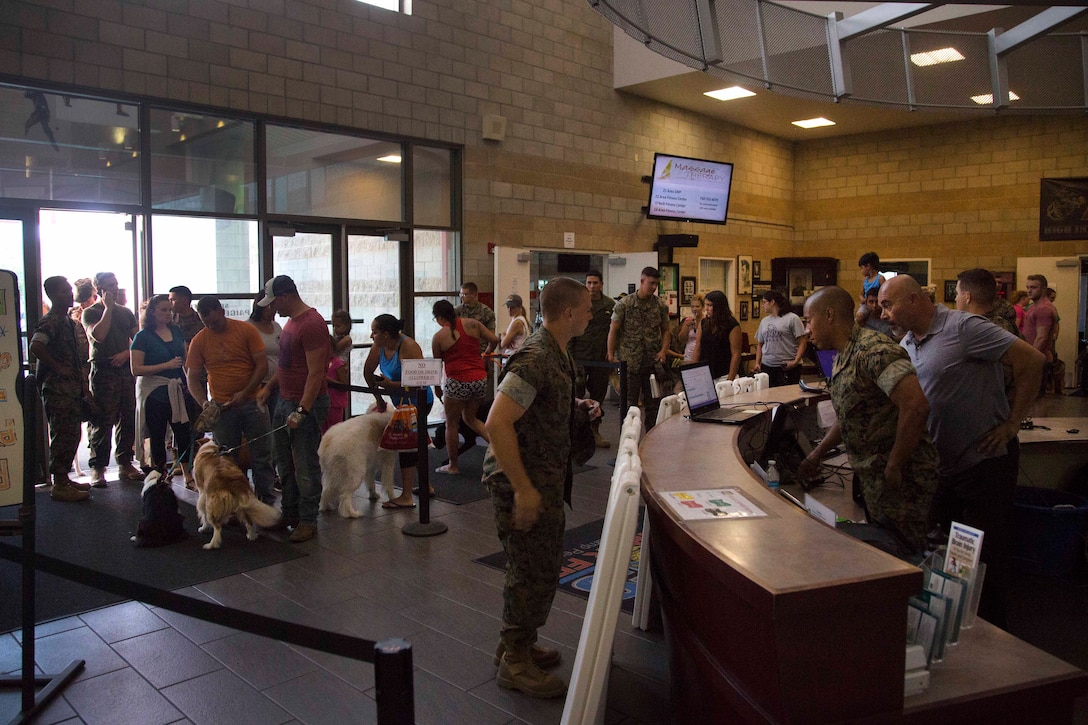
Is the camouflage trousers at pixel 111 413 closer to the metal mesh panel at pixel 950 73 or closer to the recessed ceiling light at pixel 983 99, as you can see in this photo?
the metal mesh panel at pixel 950 73

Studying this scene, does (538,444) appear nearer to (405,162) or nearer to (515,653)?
(515,653)

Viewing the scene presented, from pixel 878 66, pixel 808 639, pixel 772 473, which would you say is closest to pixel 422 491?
pixel 772 473

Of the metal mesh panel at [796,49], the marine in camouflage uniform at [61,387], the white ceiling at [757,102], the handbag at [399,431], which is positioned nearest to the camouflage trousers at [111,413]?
the marine in camouflage uniform at [61,387]

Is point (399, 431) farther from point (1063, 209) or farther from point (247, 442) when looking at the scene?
point (1063, 209)

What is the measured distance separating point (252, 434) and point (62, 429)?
6.05 ft

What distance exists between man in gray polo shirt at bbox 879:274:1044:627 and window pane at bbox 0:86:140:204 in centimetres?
662

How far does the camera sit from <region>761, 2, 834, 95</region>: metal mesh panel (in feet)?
13.3

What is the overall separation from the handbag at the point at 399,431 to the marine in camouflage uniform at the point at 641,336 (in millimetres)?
2340

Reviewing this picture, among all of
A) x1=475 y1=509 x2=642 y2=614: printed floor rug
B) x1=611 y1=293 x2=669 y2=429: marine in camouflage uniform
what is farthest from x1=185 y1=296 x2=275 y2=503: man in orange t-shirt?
x1=611 y1=293 x2=669 y2=429: marine in camouflage uniform

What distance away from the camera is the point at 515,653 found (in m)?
3.05

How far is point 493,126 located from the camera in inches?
386

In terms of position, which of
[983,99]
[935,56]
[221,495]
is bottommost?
[221,495]

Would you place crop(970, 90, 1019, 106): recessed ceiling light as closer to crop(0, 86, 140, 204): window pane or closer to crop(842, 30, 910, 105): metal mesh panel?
crop(842, 30, 910, 105): metal mesh panel

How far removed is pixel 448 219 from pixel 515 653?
7295 millimetres
